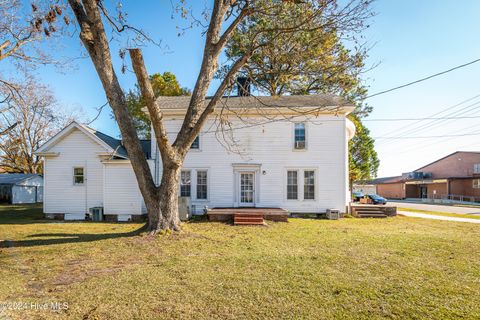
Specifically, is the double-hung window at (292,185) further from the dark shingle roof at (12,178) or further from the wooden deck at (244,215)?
the dark shingle roof at (12,178)

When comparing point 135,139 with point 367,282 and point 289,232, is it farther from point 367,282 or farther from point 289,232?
point 367,282

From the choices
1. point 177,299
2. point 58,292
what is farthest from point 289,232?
point 58,292

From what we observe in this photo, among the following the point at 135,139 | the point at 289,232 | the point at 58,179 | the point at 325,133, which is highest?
the point at 325,133

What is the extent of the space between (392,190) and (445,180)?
1075 centimetres

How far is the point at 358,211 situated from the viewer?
14312 mm

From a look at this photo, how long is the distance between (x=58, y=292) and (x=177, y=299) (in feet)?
6.74

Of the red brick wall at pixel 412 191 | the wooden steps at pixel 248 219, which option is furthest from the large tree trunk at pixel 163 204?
the red brick wall at pixel 412 191

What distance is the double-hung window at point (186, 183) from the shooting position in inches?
553

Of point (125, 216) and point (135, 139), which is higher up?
point (135, 139)

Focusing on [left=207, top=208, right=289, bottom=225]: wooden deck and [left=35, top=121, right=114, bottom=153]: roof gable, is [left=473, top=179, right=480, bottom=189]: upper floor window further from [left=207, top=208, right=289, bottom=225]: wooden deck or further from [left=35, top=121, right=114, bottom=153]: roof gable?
[left=35, top=121, right=114, bottom=153]: roof gable

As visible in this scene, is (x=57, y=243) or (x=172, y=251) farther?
(x=57, y=243)

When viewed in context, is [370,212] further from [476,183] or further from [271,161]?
[476,183]

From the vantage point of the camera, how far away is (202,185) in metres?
14.0

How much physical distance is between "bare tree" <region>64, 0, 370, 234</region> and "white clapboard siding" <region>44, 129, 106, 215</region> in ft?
23.1
